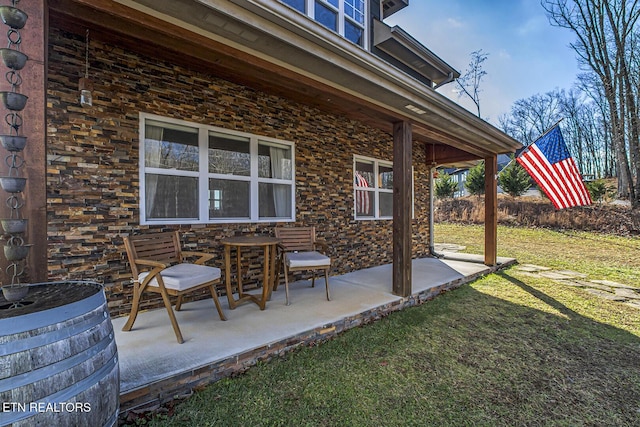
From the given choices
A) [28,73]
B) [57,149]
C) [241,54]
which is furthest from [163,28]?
[57,149]

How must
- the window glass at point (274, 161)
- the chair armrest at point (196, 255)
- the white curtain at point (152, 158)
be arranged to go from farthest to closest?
the window glass at point (274, 161) → the white curtain at point (152, 158) → the chair armrest at point (196, 255)

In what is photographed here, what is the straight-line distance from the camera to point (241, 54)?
8.00 ft

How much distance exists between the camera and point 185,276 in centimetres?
260

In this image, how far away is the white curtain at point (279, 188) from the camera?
14.4 feet

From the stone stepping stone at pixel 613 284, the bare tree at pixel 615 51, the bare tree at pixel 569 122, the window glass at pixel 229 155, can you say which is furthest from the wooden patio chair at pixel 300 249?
the bare tree at pixel 569 122

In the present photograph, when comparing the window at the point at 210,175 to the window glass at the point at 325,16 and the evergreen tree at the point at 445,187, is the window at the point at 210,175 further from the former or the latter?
the evergreen tree at the point at 445,187

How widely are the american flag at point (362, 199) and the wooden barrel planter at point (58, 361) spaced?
15.5 ft

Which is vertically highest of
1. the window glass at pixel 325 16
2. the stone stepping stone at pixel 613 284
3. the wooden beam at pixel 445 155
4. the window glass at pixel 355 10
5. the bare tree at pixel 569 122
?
the bare tree at pixel 569 122

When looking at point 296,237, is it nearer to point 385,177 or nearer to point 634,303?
point 385,177

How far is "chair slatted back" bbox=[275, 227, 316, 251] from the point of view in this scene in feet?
13.1

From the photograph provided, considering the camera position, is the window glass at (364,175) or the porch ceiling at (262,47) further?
the window glass at (364,175)

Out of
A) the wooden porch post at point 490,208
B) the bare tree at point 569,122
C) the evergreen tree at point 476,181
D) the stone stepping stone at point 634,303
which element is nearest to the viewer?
the stone stepping stone at point 634,303

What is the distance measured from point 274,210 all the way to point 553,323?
3.76m

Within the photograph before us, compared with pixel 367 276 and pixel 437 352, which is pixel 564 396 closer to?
pixel 437 352
